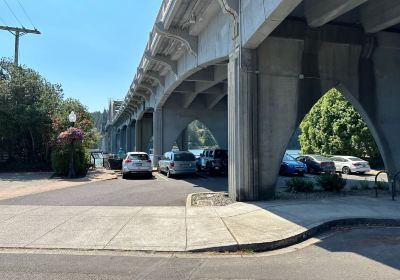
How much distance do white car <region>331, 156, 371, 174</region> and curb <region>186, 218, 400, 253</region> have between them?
18.3 metres

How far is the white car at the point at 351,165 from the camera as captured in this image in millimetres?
26297

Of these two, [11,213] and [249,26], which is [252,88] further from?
[11,213]

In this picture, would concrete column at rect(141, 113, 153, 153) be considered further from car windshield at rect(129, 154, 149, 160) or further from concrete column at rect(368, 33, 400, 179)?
concrete column at rect(368, 33, 400, 179)

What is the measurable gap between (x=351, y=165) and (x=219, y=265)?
74.9 ft

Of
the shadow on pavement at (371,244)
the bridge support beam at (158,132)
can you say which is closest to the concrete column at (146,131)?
the bridge support beam at (158,132)

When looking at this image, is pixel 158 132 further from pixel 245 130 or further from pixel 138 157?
pixel 245 130

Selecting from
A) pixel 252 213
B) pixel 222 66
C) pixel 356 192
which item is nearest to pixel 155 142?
pixel 222 66

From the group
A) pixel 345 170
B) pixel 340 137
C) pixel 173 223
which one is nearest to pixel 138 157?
pixel 173 223

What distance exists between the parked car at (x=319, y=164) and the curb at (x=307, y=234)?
1743 centimetres

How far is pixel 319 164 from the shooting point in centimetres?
2708

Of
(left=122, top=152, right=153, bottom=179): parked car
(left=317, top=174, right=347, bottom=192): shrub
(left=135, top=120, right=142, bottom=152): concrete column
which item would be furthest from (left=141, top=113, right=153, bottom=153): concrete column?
(left=317, top=174, right=347, bottom=192): shrub

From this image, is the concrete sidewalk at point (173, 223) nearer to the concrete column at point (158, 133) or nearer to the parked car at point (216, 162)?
the parked car at point (216, 162)

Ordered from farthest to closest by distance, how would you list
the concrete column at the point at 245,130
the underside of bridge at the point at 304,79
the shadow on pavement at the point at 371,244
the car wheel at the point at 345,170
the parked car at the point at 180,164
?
the car wheel at the point at 345,170, the parked car at the point at 180,164, the underside of bridge at the point at 304,79, the concrete column at the point at 245,130, the shadow on pavement at the point at 371,244

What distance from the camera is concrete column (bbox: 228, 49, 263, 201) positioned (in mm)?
12266
